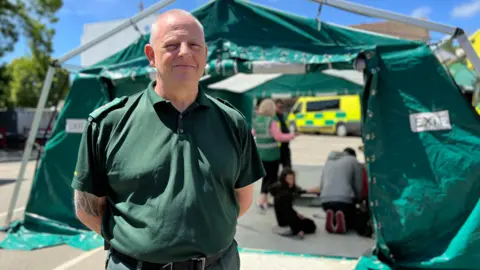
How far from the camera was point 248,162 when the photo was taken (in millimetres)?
1599

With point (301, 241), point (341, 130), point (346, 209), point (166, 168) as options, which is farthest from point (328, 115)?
point (166, 168)

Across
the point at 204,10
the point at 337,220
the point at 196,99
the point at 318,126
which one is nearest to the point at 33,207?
the point at 204,10

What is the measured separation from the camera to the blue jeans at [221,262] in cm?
135

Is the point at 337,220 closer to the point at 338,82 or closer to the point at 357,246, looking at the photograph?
the point at 357,246

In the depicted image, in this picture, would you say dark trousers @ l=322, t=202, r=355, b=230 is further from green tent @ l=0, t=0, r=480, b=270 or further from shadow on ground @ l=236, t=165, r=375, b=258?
green tent @ l=0, t=0, r=480, b=270

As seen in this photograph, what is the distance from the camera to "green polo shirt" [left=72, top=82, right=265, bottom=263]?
1273mm

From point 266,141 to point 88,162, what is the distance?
4358mm

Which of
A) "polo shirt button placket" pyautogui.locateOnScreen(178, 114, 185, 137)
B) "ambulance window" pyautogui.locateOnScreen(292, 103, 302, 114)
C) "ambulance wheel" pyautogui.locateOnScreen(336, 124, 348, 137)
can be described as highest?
"polo shirt button placket" pyautogui.locateOnScreen(178, 114, 185, 137)

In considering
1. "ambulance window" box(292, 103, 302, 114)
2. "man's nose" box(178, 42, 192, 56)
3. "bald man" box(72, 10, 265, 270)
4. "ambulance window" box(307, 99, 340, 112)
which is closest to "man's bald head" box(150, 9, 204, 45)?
"bald man" box(72, 10, 265, 270)

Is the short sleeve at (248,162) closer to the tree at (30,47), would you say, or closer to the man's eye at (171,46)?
the man's eye at (171,46)

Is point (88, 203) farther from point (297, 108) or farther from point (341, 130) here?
point (297, 108)

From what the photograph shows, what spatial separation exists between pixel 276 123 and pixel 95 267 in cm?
325

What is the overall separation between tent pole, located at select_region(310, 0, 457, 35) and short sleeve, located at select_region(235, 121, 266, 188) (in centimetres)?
249

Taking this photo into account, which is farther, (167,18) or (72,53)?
(72,53)
